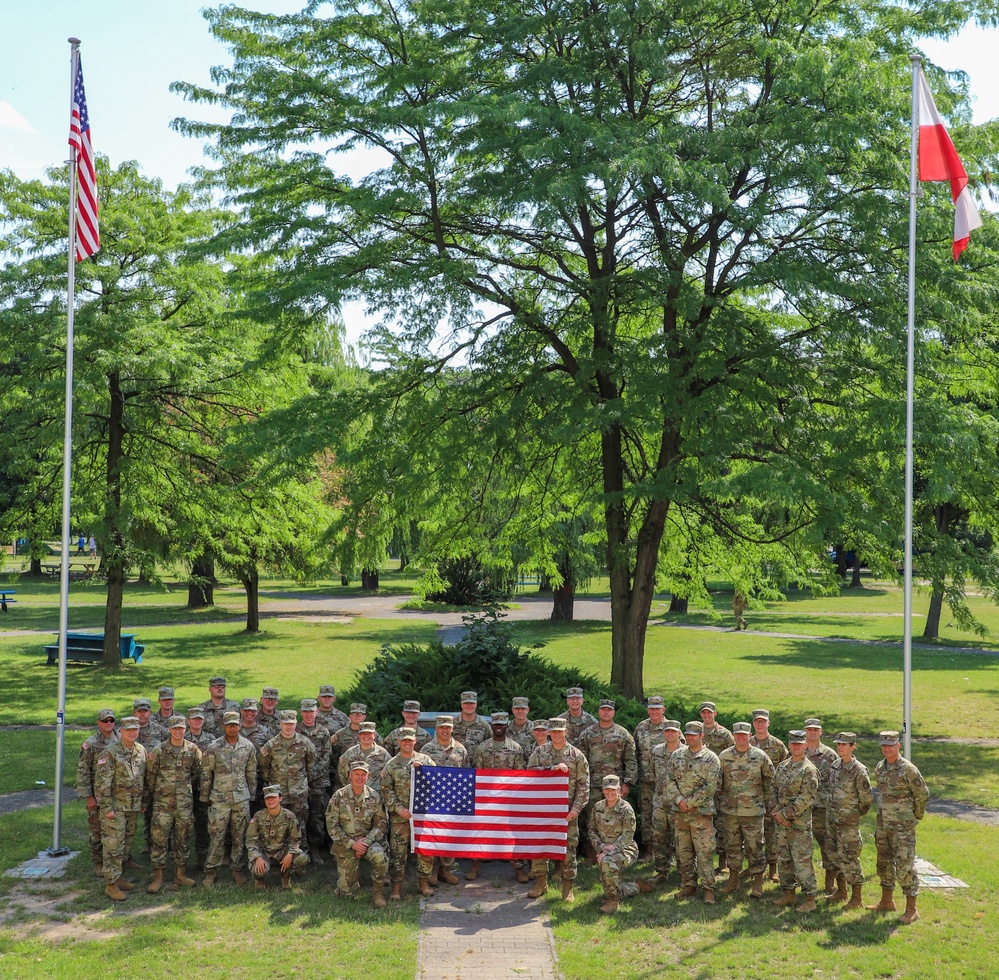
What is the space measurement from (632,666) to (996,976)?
32.3ft

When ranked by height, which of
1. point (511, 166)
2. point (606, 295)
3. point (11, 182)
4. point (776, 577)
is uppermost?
point (11, 182)

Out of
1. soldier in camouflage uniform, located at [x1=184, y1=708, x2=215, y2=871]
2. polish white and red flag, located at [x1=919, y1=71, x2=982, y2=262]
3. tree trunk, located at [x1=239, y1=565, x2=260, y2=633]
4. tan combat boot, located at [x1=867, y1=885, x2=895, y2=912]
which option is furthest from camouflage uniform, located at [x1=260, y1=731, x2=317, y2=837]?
tree trunk, located at [x1=239, y1=565, x2=260, y2=633]

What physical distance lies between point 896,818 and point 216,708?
7623mm

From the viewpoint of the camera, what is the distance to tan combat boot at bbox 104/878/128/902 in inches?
402

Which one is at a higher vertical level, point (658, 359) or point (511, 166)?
point (511, 166)

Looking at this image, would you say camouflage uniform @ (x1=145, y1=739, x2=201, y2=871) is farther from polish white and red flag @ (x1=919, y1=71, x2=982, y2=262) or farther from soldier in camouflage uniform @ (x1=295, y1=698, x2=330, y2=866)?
polish white and red flag @ (x1=919, y1=71, x2=982, y2=262)

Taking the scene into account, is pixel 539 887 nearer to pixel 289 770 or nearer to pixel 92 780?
pixel 289 770

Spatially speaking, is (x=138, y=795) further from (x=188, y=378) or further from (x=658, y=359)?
(x=188, y=378)

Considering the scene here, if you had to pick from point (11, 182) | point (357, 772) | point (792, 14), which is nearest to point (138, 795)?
point (357, 772)

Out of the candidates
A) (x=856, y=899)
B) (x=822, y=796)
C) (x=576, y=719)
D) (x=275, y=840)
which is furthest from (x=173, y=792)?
(x=856, y=899)

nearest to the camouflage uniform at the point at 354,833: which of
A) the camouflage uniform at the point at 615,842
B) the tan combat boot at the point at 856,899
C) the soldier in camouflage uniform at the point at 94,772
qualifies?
the camouflage uniform at the point at 615,842

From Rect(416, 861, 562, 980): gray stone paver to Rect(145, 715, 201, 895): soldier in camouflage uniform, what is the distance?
2.65 m

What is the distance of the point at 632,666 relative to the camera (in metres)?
18.3

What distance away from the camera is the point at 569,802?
10883mm
